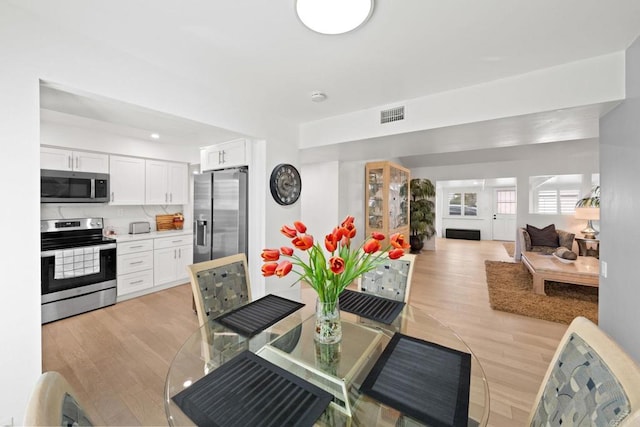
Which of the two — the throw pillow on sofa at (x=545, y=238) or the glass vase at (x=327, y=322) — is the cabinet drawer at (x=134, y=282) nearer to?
the glass vase at (x=327, y=322)

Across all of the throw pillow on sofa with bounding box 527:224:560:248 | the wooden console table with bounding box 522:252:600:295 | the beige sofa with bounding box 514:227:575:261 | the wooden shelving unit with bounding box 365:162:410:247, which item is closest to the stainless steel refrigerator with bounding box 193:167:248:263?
the wooden shelving unit with bounding box 365:162:410:247

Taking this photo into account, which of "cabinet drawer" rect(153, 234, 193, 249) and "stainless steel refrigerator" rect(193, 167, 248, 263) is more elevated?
"stainless steel refrigerator" rect(193, 167, 248, 263)

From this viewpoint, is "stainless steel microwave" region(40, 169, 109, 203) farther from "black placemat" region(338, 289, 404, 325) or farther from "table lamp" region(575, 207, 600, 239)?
"table lamp" region(575, 207, 600, 239)

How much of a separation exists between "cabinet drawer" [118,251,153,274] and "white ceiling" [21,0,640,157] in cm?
212

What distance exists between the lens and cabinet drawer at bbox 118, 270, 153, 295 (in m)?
3.53

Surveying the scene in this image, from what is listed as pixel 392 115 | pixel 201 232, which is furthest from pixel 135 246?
pixel 392 115

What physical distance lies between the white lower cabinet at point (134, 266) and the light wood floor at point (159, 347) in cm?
20

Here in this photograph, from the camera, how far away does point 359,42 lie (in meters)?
1.63

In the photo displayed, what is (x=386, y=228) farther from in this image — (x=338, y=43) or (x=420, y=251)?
(x=338, y=43)

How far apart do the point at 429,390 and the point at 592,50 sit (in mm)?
2301

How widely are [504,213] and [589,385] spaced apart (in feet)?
35.6

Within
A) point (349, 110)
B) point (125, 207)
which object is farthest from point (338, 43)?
point (125, 207)

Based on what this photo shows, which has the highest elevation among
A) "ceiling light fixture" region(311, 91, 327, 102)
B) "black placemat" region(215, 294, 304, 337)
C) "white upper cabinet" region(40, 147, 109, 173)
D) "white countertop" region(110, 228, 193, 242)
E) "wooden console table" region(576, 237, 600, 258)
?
"ceiling light fixture" region(311, 91, 327, 102)

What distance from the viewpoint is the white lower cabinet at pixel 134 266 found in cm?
355
